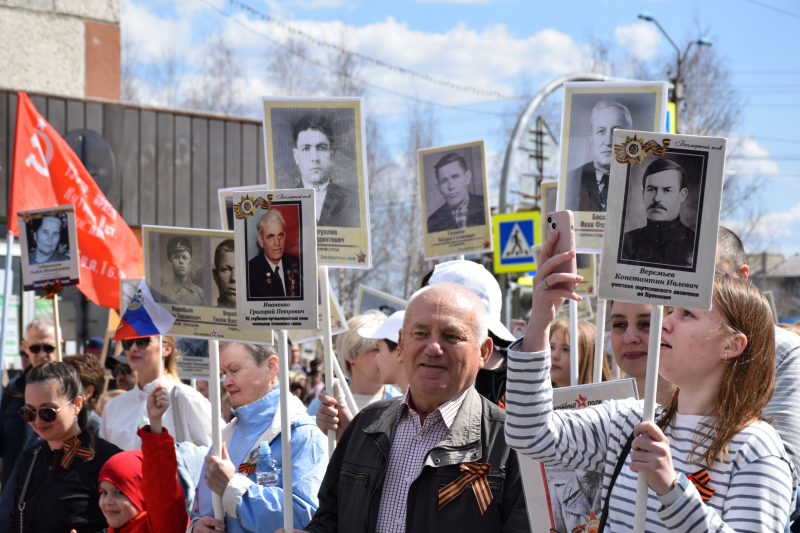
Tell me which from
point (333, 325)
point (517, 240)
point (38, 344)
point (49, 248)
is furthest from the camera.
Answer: point (517, 240)

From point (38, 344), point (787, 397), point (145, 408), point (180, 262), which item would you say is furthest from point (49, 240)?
point (787, 397)

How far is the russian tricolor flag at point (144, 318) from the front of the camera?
3.43 m

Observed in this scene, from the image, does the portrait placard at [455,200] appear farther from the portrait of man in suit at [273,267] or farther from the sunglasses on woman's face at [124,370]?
the sunglasses on woman's face at [124,370]

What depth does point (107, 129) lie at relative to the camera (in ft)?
40.1

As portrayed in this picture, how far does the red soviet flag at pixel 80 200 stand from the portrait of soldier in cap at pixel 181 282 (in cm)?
324

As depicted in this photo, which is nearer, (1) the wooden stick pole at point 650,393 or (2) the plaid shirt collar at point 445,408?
(1) the wooden stick pole at point 650,393

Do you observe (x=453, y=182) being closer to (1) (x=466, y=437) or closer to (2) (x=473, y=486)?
(1) (x=466, y=437)

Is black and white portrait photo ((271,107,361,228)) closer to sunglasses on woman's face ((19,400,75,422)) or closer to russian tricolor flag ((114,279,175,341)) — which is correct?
russian tricolor flag ((114,279,175,341))

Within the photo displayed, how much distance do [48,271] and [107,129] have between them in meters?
7.51

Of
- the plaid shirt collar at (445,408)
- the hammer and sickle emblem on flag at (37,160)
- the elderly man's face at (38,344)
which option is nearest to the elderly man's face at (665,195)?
the plaid shirt collar at (445,408)

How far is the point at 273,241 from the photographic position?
2893 mm

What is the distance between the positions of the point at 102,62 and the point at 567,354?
1117 cm

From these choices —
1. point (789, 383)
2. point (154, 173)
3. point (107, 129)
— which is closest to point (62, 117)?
point (107, 129)

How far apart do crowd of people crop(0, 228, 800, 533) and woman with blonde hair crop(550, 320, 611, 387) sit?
0.02 metres
